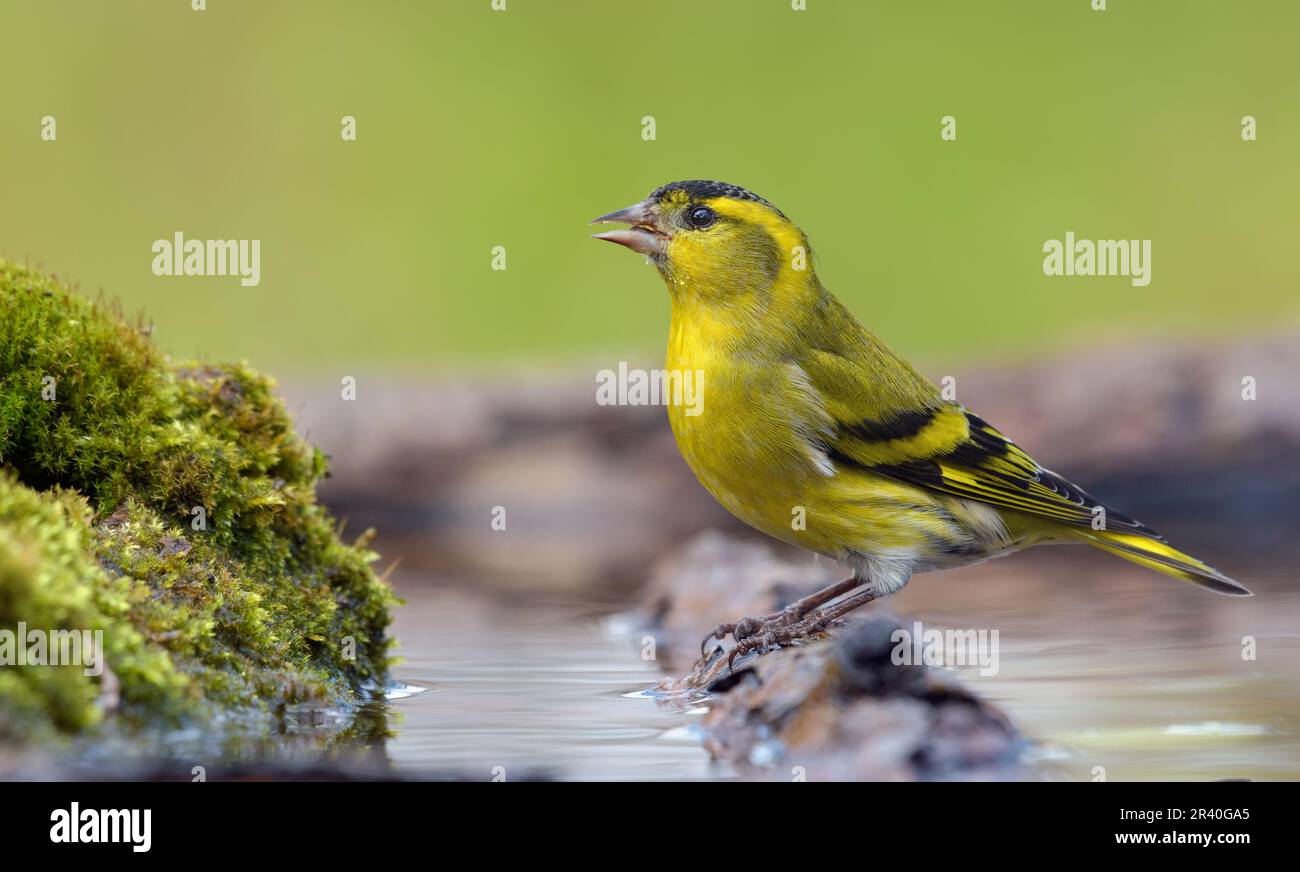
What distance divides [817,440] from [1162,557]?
1.44 metres

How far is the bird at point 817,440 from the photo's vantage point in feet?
17.0

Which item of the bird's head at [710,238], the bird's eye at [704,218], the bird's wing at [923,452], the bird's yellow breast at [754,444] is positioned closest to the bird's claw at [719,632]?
the bird's yellow breast at [754,444]

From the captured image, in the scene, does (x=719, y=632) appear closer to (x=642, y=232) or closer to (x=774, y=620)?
(x=774, y=620)

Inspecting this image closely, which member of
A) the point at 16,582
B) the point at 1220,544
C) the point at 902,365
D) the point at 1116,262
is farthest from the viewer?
the point at 1116,262

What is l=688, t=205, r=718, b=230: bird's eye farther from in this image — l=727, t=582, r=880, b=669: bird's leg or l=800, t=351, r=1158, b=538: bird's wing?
l=727, t=582, r=880, b=669: bird's leg

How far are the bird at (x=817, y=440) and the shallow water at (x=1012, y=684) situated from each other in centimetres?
43

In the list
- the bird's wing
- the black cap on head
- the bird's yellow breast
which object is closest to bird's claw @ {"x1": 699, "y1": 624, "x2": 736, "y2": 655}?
the bird's yellow breast

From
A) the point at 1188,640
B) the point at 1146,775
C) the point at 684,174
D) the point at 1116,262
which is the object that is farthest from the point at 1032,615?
the point at 1116,262

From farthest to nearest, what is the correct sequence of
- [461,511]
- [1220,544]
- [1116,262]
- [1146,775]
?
1. [1116,262]
2. [461,511]
3. [1220,544]
4. [1146,775]

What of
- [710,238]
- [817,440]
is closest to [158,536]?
[817,440]

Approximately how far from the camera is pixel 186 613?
3.82 meters

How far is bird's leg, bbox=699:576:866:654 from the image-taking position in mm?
5090
